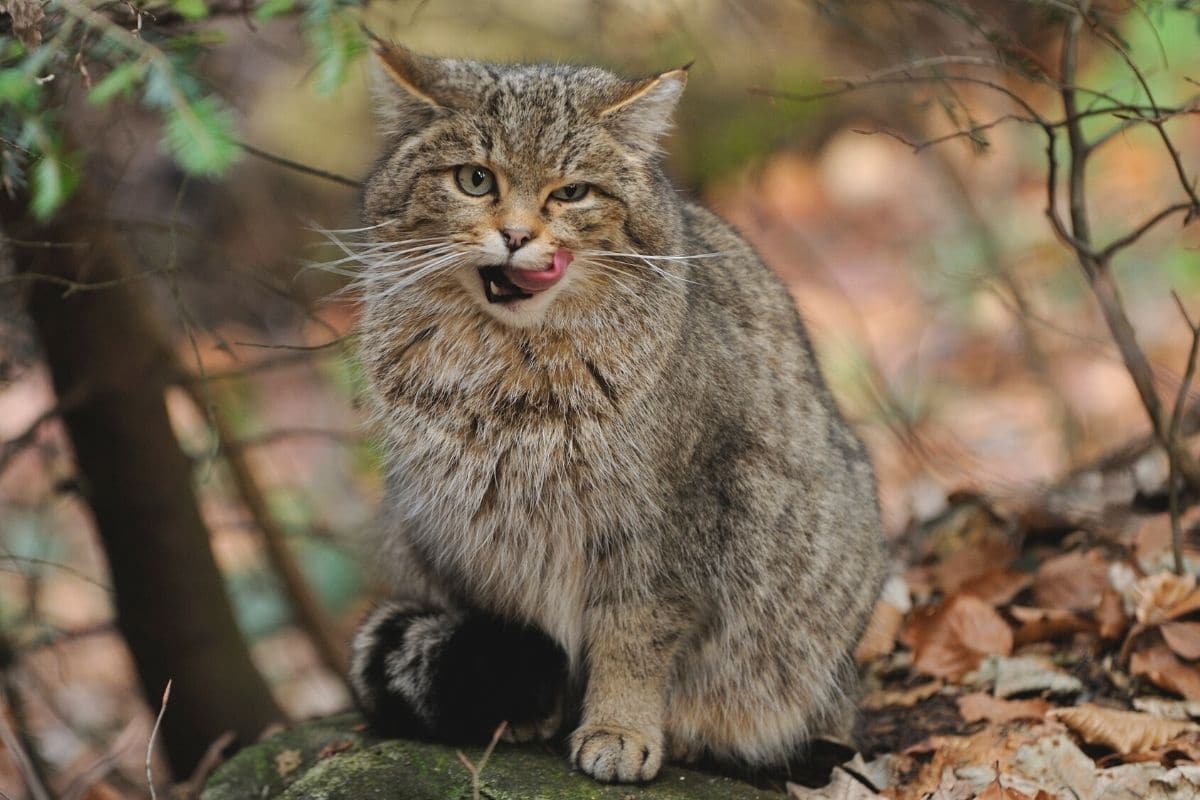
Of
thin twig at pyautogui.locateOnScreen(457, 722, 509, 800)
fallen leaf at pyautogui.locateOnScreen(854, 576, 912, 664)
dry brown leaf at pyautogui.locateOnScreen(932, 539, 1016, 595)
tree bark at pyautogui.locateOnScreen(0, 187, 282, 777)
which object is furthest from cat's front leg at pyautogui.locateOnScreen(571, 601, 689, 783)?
tree bark at pyautogui.locateOnScreen(0, 187, 282, 777)

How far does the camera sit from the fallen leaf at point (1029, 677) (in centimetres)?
359

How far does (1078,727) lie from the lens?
3271mm

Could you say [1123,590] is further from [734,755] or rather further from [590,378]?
[590,378]

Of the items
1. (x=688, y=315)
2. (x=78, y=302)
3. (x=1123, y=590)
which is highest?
(x=688, y=315)

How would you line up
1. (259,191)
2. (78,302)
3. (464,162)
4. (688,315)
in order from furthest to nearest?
1. (259,191)
2. (78,302)
3. (688,315)
4. (464,162)

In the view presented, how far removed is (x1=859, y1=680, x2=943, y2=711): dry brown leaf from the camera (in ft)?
12.5

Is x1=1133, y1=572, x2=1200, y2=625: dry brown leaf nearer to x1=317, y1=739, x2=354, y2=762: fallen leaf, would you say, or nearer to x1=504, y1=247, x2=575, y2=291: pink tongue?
x1=504, y1=247, x2=575, y2=291: pink tongue

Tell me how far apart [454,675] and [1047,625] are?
76.7 inches

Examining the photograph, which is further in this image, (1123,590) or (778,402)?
(1123,590)

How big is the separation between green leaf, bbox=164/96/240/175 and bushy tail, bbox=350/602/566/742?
4.49 ft

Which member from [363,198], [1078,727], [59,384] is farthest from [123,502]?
[1078,727]

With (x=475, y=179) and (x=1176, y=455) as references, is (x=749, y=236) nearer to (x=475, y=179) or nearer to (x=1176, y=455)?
Result: (x=1176, y=455)

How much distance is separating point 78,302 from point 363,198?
161 cm

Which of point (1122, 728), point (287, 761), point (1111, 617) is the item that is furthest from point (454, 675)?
point (1111, 617)
